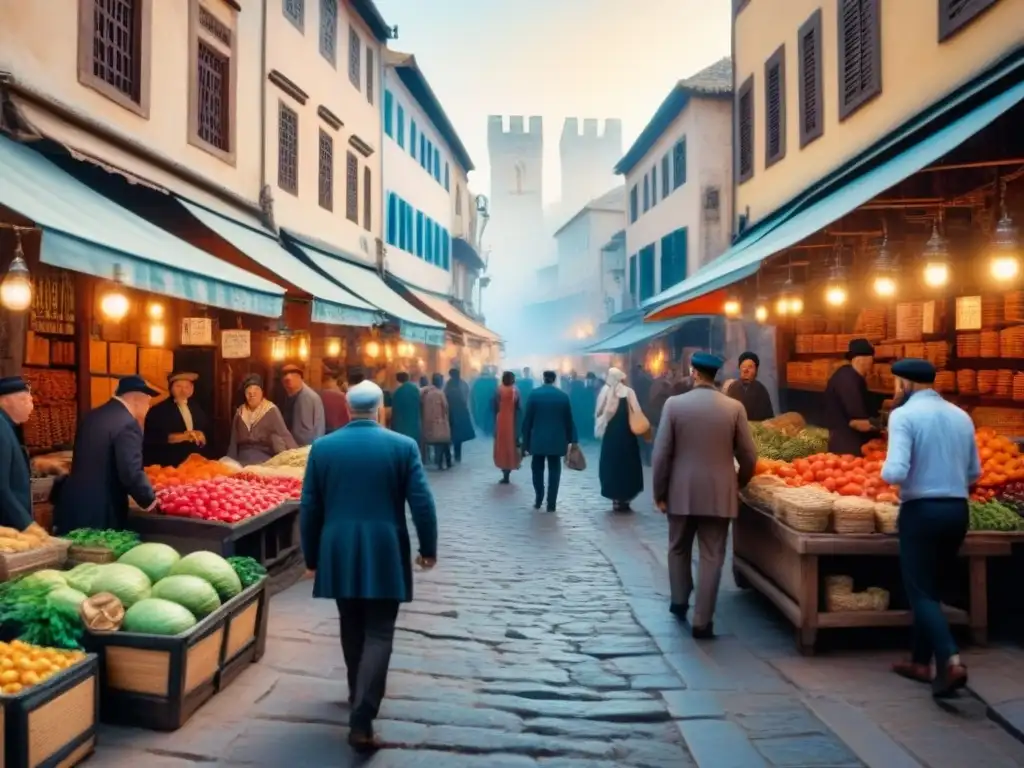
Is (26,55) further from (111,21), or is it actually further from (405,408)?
(405,408)

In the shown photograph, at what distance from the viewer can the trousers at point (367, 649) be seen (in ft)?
14.9

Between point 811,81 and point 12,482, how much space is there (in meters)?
12.3

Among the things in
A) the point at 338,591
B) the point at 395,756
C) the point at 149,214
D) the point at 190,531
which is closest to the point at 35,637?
the point at 338,591

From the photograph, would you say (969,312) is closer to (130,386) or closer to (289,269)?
(130,386)

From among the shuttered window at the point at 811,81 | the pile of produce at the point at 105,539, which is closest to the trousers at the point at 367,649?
the pile of produce at the point at 105,539

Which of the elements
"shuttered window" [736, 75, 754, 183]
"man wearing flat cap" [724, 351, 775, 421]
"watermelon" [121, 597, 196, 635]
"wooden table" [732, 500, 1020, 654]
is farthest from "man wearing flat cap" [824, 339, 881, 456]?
"shuttered window" [736, 75, 754, 183]

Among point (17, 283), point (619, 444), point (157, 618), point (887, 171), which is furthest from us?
point (619, 444)

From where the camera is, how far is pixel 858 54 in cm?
1175

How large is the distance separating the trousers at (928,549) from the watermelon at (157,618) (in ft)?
13.9

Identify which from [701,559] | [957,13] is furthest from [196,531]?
[957,13]

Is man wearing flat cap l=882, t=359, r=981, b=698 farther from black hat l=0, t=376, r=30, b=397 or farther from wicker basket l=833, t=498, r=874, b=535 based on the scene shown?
black hat l=0, t=376, r=30, b=397

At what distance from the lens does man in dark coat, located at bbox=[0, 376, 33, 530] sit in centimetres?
557

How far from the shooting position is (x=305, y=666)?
19.3ft

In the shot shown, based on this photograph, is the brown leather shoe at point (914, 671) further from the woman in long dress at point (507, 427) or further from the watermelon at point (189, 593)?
the woman in long dress at point (507, 427)
